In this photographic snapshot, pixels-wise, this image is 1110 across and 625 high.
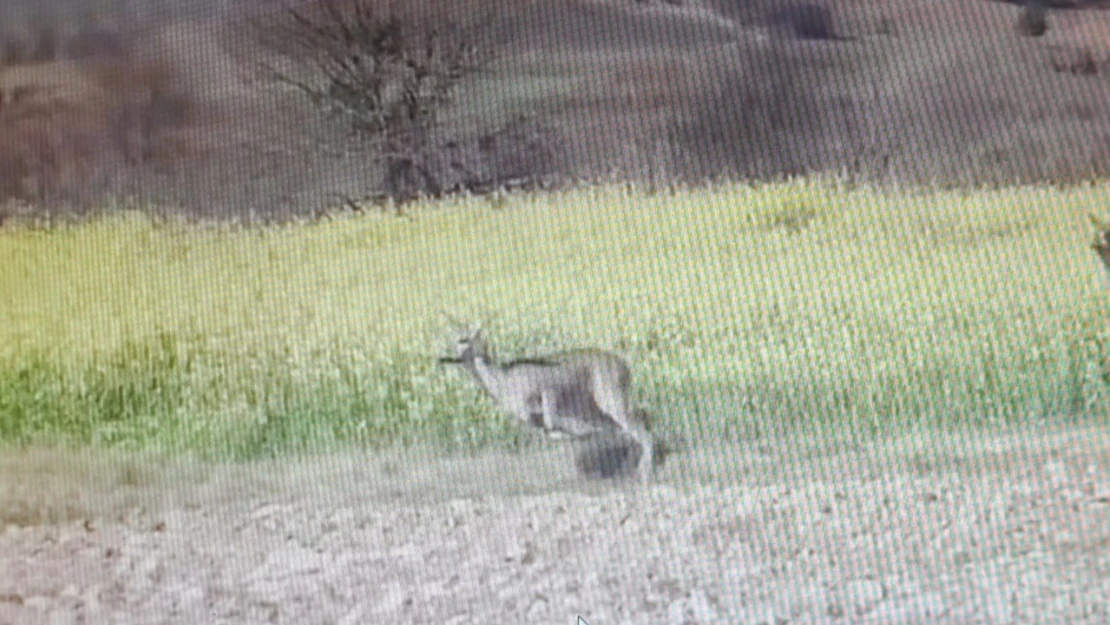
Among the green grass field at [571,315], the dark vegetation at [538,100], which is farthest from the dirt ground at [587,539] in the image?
the dark vegetation at [538,100]

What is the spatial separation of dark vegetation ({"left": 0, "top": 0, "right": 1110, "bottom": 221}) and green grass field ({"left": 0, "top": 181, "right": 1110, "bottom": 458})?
0.02 metres

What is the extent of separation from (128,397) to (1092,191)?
1.74 feet

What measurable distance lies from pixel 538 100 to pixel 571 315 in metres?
0.13

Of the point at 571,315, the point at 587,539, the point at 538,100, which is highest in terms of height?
the point at 538,100

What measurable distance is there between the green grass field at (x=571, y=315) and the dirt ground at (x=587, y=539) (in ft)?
0.06

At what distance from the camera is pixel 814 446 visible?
2.00ft

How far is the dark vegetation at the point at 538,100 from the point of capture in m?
0.65

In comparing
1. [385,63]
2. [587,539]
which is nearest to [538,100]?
[385,63]

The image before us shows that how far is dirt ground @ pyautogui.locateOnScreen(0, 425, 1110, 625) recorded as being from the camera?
590mm

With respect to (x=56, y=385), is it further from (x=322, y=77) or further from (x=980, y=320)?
(x=980, y=320)

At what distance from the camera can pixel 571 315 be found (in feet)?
2.09

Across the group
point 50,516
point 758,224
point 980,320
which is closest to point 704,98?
point 758,224

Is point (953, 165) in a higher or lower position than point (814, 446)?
higher

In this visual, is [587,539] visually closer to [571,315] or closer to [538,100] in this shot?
[571,315]
